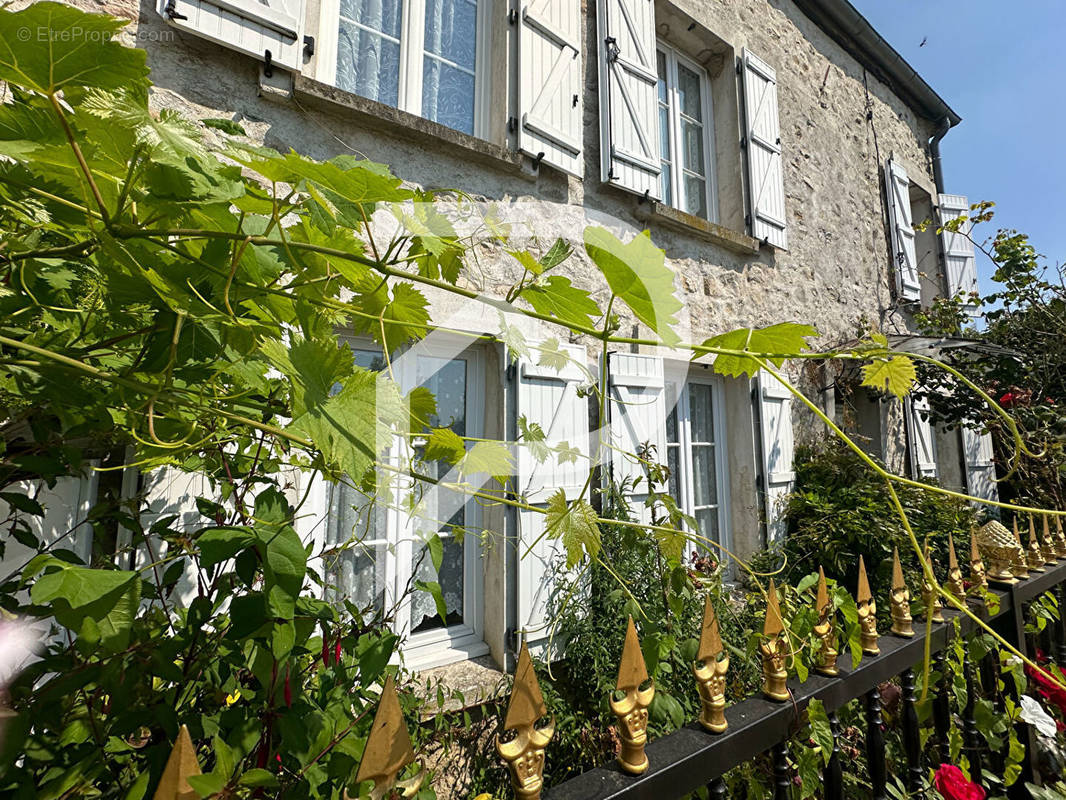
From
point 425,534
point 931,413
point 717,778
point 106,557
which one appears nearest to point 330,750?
point 425,534

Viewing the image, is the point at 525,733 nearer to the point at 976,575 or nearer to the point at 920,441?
the point at 976,575

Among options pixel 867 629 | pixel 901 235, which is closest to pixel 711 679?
pixel 867 629

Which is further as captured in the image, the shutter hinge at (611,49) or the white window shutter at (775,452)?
the white window shutter at (775,452)

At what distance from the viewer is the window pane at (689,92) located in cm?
470

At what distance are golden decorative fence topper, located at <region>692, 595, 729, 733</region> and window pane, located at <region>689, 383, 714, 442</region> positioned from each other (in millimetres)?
3297

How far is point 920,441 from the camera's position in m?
5.82

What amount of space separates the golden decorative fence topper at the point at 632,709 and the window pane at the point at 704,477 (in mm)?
3363

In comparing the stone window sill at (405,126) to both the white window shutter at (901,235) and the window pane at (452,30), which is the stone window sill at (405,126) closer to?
the window pane at (452,30)

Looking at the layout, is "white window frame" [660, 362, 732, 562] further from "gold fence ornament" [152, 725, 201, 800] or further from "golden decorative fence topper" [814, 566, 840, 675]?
"gold fence ornament" [152, 725, 201, 800]

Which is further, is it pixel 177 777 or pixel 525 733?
pixel 525 733

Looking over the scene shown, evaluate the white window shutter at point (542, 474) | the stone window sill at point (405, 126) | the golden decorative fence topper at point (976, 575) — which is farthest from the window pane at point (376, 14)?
the golden decorative fence topper at point (976, 575)

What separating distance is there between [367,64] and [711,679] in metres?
3.39

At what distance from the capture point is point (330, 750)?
0.81 metres

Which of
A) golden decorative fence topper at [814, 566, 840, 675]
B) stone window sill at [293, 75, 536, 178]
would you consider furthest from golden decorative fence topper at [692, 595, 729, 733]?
stone window sill at [293, 75, 536, 178]
